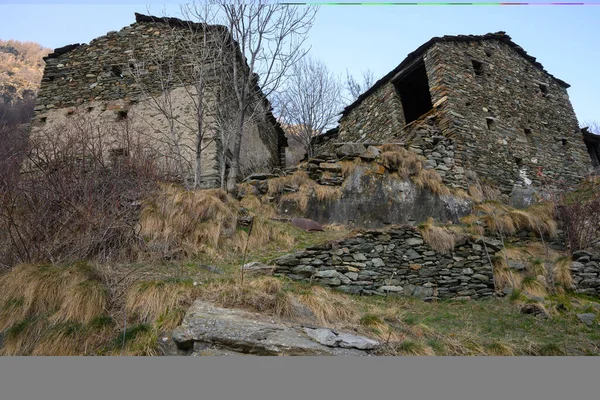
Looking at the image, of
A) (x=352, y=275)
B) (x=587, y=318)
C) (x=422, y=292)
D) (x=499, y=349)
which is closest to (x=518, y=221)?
(x=587, y=318)

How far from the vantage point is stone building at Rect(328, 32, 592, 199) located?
10.0 meters

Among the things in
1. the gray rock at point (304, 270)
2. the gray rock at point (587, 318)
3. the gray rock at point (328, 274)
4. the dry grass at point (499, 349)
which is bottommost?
the gray rock at point (587, 318)

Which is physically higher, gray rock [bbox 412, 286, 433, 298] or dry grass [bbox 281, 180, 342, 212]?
dry grass [bbox 281, 180, 342, 212]

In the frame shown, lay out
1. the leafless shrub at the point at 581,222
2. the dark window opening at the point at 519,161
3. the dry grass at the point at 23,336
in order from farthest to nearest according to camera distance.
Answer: the dark window opening at the point at 519,161, the leafless shrub at the point at 581,222, the dry grass at the point at 23,336

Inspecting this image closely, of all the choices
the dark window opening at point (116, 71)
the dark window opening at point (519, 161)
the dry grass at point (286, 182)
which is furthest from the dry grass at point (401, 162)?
the dark window opening at point (116, 71)

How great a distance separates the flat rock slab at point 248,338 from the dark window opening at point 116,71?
375 inches

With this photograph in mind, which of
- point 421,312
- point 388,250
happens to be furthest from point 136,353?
point 388,250

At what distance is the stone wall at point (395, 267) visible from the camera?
5.63 metres

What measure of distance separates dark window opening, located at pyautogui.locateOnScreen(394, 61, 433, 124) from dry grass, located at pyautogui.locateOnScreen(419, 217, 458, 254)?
7230 millimetres

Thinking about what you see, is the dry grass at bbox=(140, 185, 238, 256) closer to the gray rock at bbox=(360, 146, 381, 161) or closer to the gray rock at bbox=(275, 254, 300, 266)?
the gray rock at bbox=(275, 254, 300, 266)

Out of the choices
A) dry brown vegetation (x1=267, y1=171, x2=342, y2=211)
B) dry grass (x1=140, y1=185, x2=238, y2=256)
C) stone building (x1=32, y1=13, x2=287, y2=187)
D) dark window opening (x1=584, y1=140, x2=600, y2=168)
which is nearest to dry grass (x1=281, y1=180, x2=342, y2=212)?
dry brown vegetation (x1=267, y1=171, x2=342, y2=211)

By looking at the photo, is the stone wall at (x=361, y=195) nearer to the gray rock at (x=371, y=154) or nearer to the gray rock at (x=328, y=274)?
the gray rock at (x=371, y=154)

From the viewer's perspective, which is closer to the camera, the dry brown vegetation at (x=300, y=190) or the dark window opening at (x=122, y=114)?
the dry brown vegetation at (x=300, y=190)

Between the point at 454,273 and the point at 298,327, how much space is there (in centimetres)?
361
